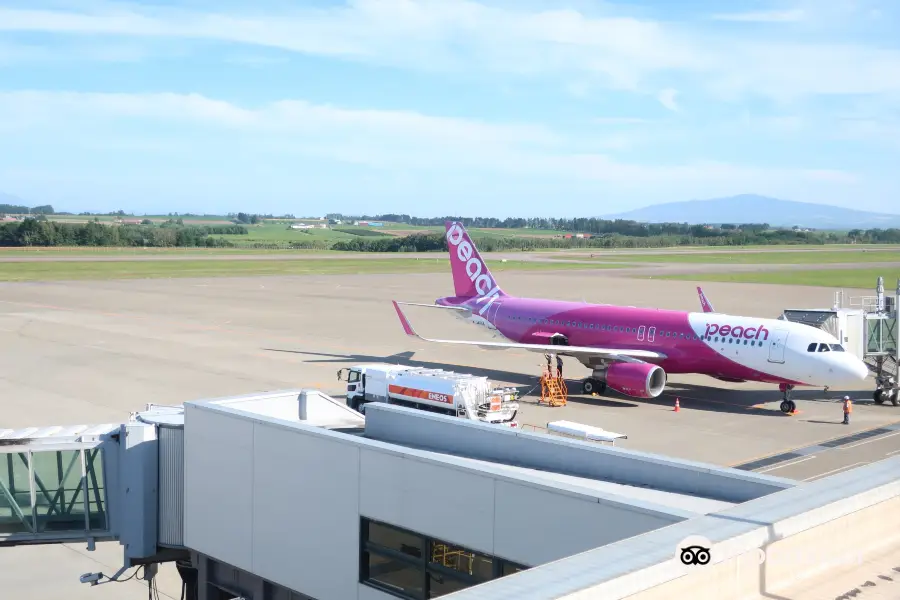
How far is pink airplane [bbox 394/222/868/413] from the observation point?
33059mm

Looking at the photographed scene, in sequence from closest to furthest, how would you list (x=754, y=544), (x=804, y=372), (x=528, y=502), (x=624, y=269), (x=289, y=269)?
(x=754, y=544)
(x=528, y=502)
(x=804, y=372)
(x=289, y=269)
(x=624, y=269)

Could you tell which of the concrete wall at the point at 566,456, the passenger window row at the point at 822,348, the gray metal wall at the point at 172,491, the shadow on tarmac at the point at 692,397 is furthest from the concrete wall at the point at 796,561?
the shadow on tarmac at the point at 692,397

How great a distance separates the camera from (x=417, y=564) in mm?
12523

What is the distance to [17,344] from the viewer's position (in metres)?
49.1

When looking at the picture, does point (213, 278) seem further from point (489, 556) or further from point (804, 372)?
point (489, 556)

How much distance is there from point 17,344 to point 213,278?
168 feet

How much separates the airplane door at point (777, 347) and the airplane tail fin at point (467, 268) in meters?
15.3

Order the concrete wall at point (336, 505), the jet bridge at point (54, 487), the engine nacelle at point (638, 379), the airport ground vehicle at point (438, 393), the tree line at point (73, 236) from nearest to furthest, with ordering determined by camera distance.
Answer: the concrete wall at point (336, 505) → the jet bridge at point (54, 487) → the airport ground vehicle at point (438, 393) → the engine nacelle at point (638, 379) → the tree line at point (73, 236)

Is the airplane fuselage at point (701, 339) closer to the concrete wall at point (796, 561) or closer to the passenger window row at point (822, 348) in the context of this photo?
the passenger window row at point (822, 348)

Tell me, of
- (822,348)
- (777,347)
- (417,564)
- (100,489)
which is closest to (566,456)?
(417,564)

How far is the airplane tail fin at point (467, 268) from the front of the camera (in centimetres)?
4562

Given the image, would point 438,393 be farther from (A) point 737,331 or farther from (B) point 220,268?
(B) point 220,268

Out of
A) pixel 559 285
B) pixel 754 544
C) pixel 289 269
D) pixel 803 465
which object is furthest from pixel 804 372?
pixel 289 269

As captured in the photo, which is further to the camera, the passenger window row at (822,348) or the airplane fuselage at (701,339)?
the airplane fuselage at (701,339)
